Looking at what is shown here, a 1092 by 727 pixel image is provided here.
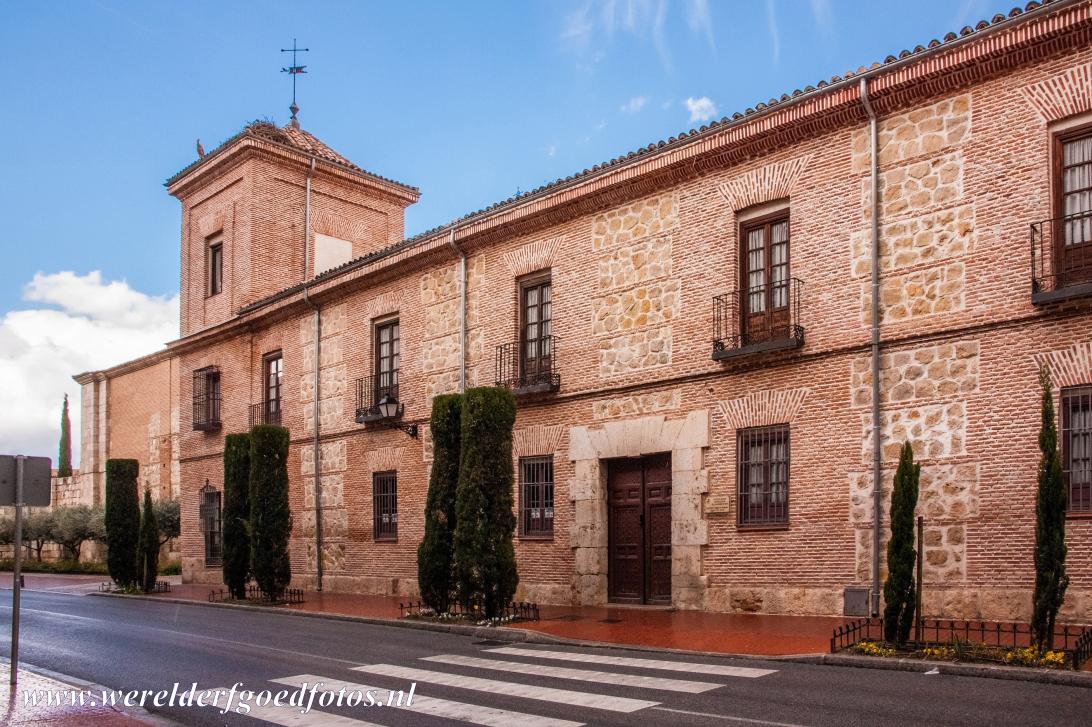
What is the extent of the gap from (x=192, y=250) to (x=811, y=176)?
1959 cm

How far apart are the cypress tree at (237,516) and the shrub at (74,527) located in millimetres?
17104

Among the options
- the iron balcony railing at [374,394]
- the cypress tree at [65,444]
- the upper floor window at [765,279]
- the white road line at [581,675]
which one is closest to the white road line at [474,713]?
the white road line at [581,675]

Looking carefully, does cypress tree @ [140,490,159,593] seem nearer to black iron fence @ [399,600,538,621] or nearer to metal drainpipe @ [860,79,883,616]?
black iron fence @ [399,600,538,621]

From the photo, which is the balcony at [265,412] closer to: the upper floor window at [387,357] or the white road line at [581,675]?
the upper floor window at [387,357]

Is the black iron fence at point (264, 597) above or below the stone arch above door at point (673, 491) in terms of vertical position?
below

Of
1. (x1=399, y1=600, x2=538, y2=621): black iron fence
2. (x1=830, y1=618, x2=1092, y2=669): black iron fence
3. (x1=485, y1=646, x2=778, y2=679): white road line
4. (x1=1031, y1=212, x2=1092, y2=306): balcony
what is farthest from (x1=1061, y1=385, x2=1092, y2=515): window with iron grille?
(x1=399, y1=600, x2=538, y2=621): black iron fence

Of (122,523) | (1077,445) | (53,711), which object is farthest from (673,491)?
(122,523)

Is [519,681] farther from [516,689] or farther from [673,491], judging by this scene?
[673,491]

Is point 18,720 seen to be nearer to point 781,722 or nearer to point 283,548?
point 781,722

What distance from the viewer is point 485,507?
562 inches

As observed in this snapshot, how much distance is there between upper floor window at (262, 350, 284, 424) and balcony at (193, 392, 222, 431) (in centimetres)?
215

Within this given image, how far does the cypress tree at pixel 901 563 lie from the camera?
32.3 feet

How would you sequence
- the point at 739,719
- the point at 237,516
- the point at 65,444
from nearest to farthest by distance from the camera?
1. the point at 739,719
2. the point at 237,516
3. the point at 65,444

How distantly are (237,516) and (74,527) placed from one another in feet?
59.9
